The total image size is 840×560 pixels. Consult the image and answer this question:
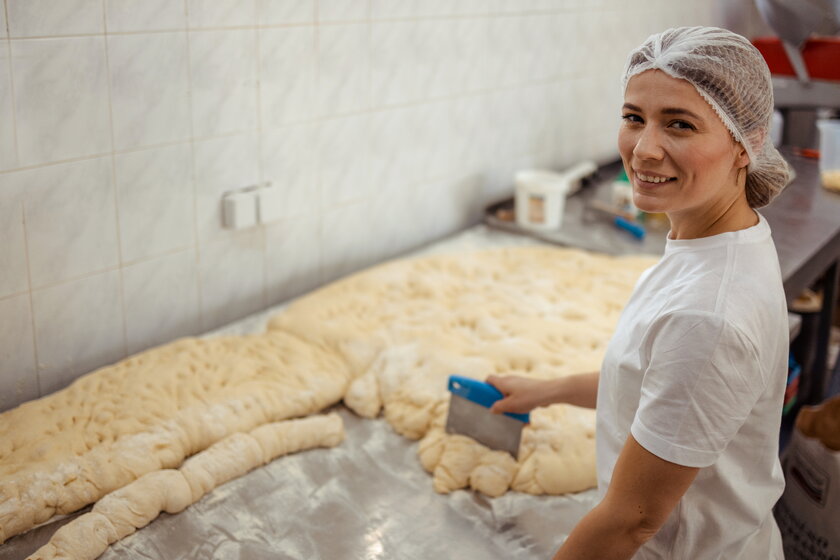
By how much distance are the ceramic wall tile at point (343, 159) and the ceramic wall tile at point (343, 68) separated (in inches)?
1.8

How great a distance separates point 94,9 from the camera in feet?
5.75

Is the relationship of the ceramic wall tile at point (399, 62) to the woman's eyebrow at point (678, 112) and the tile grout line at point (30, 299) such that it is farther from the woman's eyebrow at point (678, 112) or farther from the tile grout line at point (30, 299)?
the woman's eyebrow at point (678, 112)

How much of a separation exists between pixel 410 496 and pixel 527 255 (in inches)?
47.8

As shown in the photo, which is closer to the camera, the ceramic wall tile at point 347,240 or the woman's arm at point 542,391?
the woman's arm at point 542,391

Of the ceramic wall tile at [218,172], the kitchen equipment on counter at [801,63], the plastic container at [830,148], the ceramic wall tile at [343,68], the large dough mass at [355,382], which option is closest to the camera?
the large dough mass at [355,382]

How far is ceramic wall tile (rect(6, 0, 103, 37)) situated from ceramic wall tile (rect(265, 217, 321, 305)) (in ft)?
2.40

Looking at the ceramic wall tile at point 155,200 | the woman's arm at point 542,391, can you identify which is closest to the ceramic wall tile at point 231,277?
the ceramic wall tile at point 155,200

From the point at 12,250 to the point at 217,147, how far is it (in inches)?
22.1

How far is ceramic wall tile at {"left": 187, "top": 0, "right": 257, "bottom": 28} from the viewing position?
6.40 feet

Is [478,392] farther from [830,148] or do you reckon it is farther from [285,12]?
[830,148]

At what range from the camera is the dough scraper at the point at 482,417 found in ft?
5.46

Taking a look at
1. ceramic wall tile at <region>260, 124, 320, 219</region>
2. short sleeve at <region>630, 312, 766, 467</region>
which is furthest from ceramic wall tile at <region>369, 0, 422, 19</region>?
short sleeve at <region>630, 312, 766, 467</region>

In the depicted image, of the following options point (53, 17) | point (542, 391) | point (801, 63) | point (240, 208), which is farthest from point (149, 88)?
point (801, 63)

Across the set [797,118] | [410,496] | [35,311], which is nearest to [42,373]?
[35,311]
